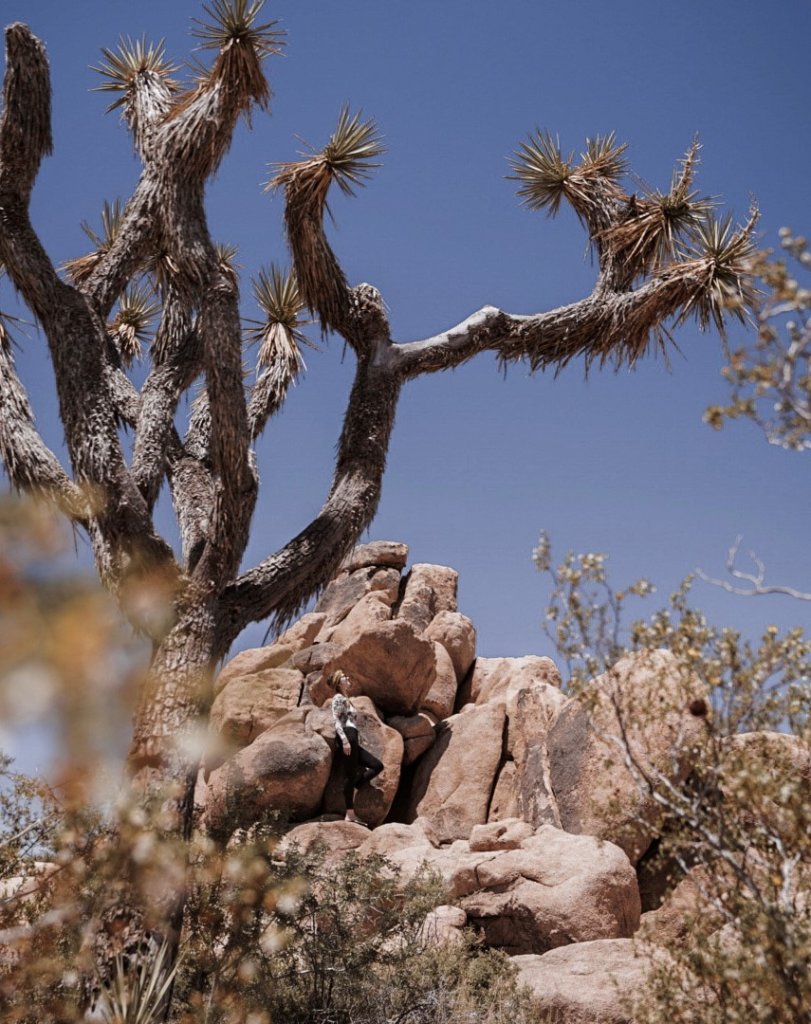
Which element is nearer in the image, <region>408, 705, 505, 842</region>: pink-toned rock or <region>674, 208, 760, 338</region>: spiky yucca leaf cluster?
<region>674, 208, 760, 338</region>: spiky yucca leaf cluster

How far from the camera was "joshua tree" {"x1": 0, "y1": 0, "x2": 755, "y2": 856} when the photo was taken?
6.85m

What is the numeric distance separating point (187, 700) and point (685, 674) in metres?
3.63

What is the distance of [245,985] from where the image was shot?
6250 millimetres

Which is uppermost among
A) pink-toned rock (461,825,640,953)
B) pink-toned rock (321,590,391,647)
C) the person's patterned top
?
pink-toned rock (321,590,391,647)

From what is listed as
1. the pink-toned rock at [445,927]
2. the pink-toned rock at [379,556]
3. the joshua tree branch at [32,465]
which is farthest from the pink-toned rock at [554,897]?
the pink-toned rock at [379,556]

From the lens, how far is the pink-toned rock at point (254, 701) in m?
17.0

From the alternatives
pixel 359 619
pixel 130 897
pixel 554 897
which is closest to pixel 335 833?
pixel 359 619

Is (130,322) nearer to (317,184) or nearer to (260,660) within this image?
(317,184)

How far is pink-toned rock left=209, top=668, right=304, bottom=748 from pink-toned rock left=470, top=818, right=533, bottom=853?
5274 millimetres

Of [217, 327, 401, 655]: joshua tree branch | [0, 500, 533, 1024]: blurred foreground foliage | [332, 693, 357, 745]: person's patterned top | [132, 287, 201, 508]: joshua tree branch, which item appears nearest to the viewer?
→ [0, 500, 533, 1024]: blurred foreground foliage

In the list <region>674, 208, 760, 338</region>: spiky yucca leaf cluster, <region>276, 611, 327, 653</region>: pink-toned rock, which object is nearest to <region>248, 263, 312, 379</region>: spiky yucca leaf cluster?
<region>674, 208, 760, 338</region>: spiky yucca leaf cluster

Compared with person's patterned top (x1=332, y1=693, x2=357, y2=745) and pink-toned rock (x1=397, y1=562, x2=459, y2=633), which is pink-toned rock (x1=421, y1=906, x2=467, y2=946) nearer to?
person's patterned top (x1=332, y1=693, x2=357, y2=745)

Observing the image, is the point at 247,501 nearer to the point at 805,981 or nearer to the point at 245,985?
the point at 245,985

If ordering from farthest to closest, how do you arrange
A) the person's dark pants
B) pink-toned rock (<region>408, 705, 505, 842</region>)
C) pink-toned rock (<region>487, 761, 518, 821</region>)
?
1. the person's dark pants
2. pink-toned rock (<region>408, 705, 505, 842</region>)
3. pink-toned rock (<region>487, 761, 518, 821</region>)
